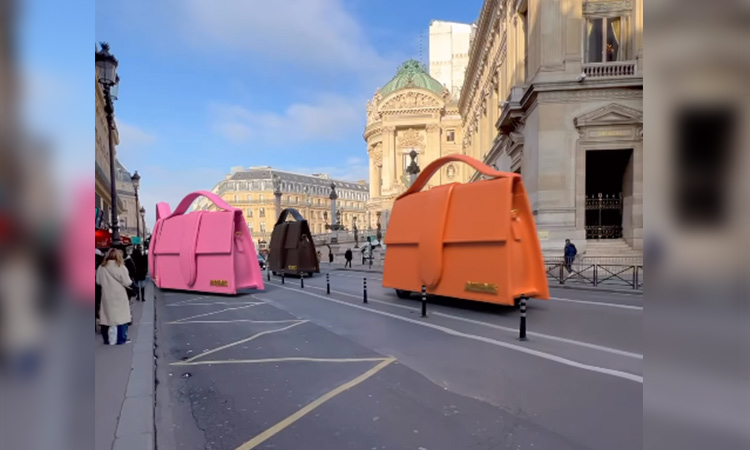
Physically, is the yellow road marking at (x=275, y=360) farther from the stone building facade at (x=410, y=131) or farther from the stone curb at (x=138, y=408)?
the stone building facade at (x=410, y=131)

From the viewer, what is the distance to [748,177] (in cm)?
92

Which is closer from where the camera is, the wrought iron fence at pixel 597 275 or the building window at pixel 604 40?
the wrought iron fence at pixel 597 275

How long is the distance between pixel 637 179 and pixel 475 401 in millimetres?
16020

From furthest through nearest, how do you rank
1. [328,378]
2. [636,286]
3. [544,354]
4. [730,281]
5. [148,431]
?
[636,286]
[544,354]
[328,378]
[148,431]
[730,281]

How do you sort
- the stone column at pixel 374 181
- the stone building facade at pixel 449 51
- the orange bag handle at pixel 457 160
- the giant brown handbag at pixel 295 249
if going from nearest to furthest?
the orange bag handle at pixel 457 160 → the giant brown handbag at pixel 295 249 → the stone column at pixel 374 181 → the stone building facade at pixel 449 51

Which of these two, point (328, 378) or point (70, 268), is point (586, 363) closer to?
point (328, 378)

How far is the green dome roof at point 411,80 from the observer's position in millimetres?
63266

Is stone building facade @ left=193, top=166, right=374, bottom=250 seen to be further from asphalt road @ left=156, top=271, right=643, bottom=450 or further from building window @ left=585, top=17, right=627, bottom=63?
asphalt road @ left=156, top=271, right=643, bottom=450

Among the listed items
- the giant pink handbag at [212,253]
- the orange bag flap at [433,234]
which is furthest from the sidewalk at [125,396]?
the orange bag flap at [433,234]

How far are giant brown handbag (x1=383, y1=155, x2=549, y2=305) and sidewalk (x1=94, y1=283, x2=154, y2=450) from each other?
6.70m

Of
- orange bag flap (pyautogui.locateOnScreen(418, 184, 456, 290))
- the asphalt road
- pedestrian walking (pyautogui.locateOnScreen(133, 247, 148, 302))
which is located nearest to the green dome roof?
pedestrian walking (pyautogui.locateOnScreen(133, 247, 148, 302))

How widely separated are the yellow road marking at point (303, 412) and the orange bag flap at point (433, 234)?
4868 millimetres

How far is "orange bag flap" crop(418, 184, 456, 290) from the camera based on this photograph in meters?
10.6

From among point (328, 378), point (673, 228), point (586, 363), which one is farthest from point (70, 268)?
point (586, 363)
